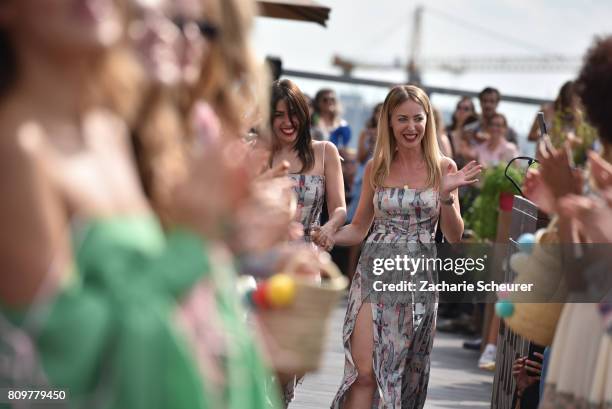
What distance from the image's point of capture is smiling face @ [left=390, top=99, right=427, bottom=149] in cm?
802

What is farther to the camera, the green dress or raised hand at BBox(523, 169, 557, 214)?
raised hand at BBox(523, 169, 557, 214)

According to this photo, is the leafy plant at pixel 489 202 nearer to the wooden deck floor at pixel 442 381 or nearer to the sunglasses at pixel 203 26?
the wooden deck floor at pixel 442 381

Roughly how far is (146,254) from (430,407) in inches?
259

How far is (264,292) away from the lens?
3.01m

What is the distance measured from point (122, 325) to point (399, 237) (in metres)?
5.55

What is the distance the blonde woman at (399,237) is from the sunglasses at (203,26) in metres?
4.64

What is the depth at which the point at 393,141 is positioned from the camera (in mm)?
8195

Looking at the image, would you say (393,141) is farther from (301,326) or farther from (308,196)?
(301,326)

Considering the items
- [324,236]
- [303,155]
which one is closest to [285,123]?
[303,155]

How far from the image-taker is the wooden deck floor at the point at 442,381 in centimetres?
880

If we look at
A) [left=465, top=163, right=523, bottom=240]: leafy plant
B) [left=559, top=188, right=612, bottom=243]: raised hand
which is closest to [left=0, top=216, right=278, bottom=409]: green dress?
[left=559, top=188, right=612, bottom=243]: raised hand

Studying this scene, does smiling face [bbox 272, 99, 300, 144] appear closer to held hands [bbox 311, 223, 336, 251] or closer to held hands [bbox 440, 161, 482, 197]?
held hands [bbox 311, 223, 336, 251]

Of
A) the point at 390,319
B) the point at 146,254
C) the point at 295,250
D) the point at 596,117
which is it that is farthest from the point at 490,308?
the point at 146,254

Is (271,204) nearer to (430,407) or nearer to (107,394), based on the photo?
(107,394)
